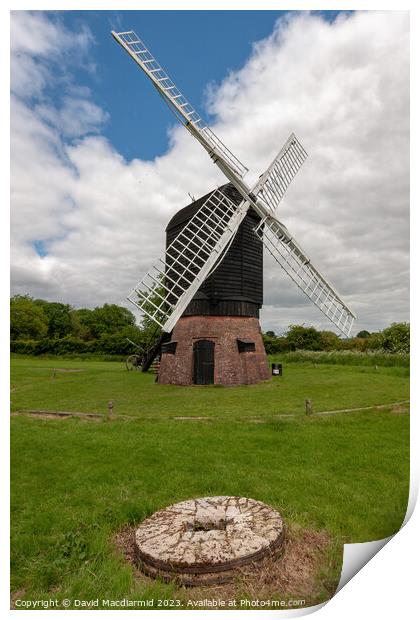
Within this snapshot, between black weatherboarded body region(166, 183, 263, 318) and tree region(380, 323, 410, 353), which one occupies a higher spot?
black weatherboarded body region(166, 183, 263, 318)

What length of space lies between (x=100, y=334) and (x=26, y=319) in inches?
463

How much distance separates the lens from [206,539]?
308 cm

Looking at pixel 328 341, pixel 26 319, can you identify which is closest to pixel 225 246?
pixel 26 319

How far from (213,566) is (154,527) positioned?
77cm

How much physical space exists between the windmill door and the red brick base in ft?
0.63

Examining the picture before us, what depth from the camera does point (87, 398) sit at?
39.9ft

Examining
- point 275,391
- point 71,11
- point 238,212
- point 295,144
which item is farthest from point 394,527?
point 295,144

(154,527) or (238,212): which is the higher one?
(238,212)

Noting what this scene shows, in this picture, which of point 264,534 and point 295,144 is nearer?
point 264,534

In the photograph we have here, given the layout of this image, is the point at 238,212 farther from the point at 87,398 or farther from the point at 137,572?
the point at 137,572

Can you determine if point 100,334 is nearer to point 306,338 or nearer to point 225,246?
point 225,246

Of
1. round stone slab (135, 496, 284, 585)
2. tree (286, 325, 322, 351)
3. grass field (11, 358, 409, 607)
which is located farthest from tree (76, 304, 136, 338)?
tree (286, 325, 322, 351)

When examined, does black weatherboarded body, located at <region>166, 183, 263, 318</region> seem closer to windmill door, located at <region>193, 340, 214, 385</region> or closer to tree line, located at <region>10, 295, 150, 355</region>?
windmill door, located at <region>193, 340, 214, 385</region>

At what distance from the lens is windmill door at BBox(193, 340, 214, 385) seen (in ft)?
49.1
